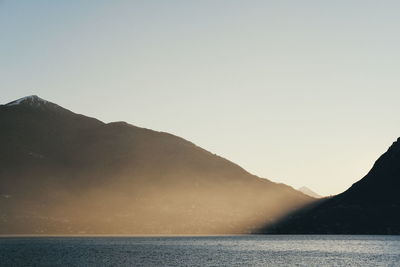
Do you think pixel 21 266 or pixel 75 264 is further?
pixel 75 264

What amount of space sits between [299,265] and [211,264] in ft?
78.3

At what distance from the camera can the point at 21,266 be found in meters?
140

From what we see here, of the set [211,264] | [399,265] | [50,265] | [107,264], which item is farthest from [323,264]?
[50,265]

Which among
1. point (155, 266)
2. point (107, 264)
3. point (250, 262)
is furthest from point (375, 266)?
point (107, 264)

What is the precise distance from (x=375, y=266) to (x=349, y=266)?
7.37 m

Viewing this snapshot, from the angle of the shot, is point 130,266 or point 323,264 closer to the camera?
point 130,266

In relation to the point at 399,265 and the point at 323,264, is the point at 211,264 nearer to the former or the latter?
the point at 323,264

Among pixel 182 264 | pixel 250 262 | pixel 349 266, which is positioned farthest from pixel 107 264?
pixel 349 266

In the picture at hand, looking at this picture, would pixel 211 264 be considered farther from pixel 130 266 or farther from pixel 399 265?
pixel 399 265

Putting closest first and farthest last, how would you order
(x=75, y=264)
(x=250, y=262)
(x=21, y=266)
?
(x=21, y=266), (x=75, y=264), (x=250, y=262)

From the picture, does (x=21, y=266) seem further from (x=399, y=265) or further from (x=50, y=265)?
(x=399, y=265)

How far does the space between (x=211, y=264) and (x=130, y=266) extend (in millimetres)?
22726

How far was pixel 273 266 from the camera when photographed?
151 metres

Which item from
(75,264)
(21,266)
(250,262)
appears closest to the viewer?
(21,266)
